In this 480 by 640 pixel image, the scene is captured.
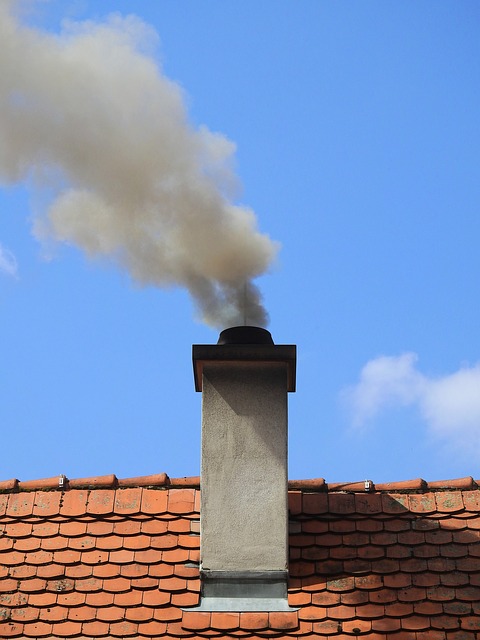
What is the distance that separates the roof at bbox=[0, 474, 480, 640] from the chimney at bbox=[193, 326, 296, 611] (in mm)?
173

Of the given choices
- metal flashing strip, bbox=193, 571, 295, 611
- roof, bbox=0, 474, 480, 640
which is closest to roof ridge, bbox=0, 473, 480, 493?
roof, bbox=0, 474, 480, 640

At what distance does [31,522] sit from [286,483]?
1922mm

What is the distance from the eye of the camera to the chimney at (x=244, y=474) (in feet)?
29.0

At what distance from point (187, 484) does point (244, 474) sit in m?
0.68

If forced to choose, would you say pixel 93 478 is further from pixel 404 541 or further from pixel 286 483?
pixel 404 541

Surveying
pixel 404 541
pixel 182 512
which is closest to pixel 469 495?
pixel 404 541

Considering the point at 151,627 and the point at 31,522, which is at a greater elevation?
the point at 31,522

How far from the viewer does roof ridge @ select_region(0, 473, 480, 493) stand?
31.2 ft

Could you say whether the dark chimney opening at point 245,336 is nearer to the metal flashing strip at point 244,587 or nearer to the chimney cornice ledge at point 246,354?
the chimney cornice ledge at point 246,354

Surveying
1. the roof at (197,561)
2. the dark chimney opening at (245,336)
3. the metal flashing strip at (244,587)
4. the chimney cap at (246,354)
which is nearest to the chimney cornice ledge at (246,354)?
the chimney cap at (246,354)

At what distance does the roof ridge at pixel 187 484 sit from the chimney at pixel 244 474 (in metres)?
0.58

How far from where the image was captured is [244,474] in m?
9.02

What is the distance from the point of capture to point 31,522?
9.33 m

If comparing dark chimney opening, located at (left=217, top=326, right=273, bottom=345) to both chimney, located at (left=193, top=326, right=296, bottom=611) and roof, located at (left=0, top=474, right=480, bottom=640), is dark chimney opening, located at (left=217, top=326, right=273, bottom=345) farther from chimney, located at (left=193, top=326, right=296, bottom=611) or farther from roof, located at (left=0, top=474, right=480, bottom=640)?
roof, located at (left=0, top=474, right=480, bottom=640)
